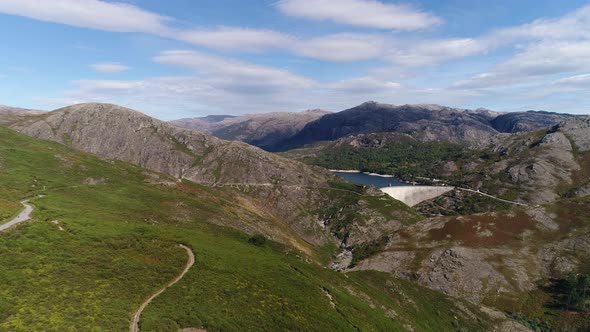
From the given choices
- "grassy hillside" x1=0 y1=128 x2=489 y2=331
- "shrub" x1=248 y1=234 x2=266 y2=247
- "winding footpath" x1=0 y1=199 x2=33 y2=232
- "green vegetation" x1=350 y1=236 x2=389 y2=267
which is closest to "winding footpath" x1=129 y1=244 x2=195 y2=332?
"grassy hillside" x1=0 y1=128 x2=489 y2=331

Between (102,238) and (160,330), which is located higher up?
(102,238)

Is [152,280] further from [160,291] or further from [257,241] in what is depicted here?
[257,241]

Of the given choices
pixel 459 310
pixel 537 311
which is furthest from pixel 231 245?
pixel 537 311

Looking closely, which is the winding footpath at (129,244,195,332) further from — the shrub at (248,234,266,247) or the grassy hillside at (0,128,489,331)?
the shrub at (248,234,266,247)

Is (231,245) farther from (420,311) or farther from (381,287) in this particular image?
(420,311)

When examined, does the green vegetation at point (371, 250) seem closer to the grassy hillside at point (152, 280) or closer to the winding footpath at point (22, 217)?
the grassy hillside at point (152, 280)

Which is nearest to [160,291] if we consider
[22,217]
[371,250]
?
[22,217]
